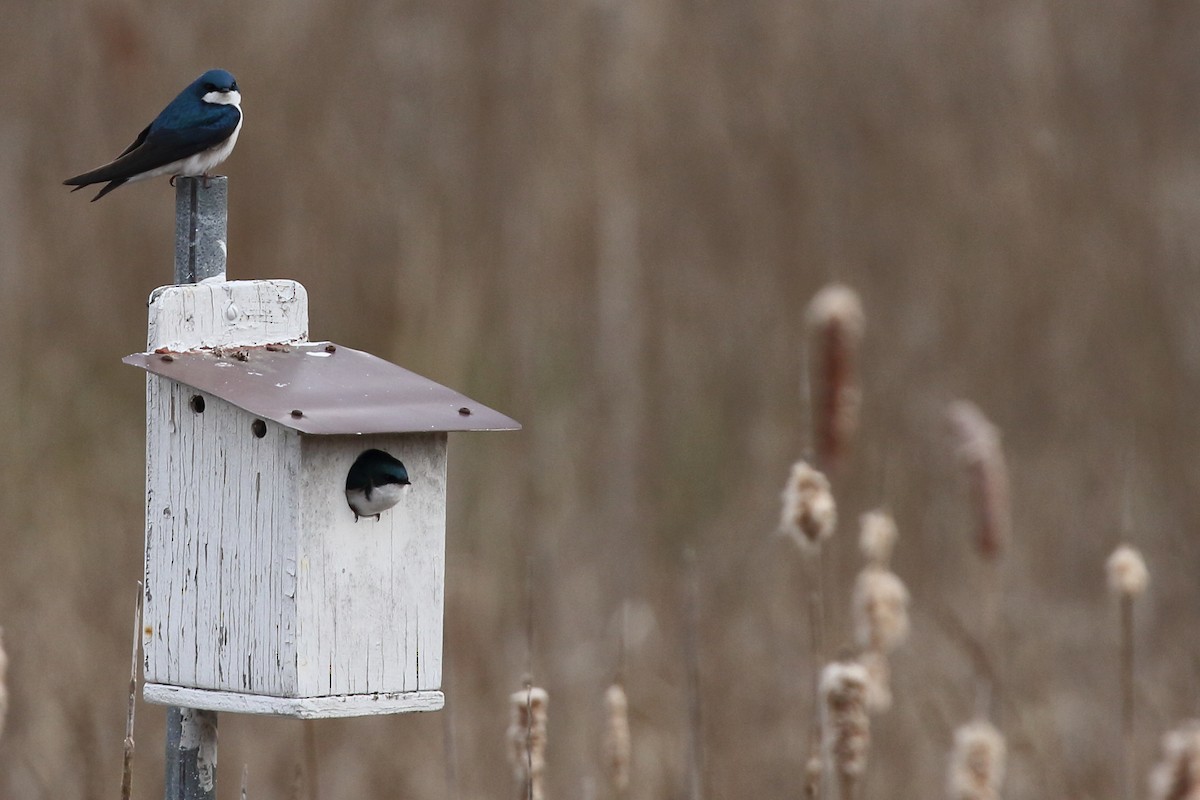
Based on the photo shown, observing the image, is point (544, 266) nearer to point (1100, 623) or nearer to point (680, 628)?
point (680, 628)

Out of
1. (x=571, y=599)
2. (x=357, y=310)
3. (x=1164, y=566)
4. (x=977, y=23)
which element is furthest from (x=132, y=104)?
(x=1164, y=566)

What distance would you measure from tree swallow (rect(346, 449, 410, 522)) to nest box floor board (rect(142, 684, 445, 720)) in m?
0.21

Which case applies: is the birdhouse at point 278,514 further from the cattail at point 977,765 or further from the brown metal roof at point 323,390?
the cattail at point 977,765

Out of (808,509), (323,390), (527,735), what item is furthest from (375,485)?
(808,509)

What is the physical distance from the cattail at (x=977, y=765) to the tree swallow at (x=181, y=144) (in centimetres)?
114

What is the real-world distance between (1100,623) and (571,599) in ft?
5.35

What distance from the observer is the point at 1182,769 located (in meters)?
1.76

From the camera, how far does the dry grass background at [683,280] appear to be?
455 cm

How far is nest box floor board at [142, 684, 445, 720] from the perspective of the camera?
1.78 meters

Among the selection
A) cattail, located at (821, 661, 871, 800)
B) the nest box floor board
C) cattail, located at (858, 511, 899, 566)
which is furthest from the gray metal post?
cattail, located at (858, 511, 899, 566)

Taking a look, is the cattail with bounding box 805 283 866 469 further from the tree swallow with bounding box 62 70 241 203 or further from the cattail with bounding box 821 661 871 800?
the tree swallow with bounding box 62 70 241 203

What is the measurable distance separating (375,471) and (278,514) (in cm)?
13

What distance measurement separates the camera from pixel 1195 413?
5.47 meters

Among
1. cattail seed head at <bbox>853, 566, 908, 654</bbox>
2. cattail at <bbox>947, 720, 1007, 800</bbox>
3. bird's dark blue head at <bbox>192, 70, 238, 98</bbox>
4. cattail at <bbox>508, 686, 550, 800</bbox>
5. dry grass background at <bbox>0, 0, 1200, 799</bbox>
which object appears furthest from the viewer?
dry grass background at <bbox>0, 0, 1200, 799</bbox>
